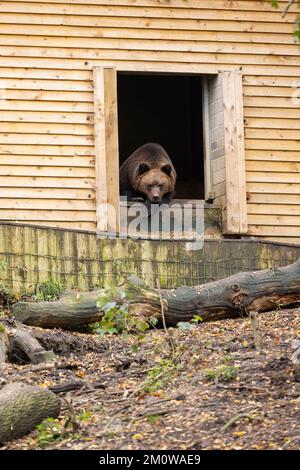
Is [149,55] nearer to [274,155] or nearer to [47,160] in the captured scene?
[47,160]

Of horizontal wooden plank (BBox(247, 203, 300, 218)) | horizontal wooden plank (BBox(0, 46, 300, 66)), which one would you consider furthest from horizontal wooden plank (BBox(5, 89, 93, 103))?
horizontal wooden plank (BBox(247, 203, 300, 218))

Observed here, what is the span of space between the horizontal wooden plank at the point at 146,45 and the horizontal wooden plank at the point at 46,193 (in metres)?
1.86

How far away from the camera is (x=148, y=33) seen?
1440 centimetres

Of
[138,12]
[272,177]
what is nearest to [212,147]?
[272,177]

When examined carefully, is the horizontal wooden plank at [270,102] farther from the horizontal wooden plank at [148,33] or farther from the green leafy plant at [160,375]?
the green leafy plant at [160,375]

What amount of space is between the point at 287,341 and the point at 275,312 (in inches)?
82.4

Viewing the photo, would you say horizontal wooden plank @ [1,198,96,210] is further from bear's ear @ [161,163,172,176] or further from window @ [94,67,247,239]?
bear's ear @ [161,163,172,176]

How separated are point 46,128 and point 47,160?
415mm

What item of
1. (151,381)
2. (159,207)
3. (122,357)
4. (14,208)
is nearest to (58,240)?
(14,208)

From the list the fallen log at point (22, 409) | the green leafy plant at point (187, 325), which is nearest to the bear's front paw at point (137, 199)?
the green leafy plant at point (187, 325)

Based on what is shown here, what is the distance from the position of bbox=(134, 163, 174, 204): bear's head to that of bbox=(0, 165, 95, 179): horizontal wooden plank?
1.86 meters

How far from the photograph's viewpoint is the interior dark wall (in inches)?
826

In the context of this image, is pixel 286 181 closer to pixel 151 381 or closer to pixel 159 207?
pixel 159 207

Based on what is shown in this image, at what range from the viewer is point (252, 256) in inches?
554
